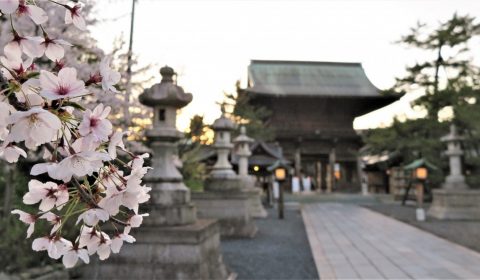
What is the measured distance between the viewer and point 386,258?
6.92 meters

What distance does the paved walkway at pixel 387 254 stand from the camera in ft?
19.3

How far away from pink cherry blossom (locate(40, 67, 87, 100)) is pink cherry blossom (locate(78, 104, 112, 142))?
52mm

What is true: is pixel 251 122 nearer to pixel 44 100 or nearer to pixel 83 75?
pixel 83 75

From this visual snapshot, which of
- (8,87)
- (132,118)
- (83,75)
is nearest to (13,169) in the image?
(83,75)

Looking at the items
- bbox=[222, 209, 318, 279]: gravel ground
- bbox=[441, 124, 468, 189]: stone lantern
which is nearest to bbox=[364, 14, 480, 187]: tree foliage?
bbox=[441, 124, 468, 189]: stone lantern

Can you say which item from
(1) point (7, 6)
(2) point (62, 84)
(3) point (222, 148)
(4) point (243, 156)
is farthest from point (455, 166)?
(1) point (7, 6)

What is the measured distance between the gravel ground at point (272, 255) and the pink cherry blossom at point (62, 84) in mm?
5230

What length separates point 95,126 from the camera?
957 mm

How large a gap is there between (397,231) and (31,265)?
8399 millimetres

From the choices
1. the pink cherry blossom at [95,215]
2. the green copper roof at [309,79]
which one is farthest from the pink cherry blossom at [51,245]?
the green copper roof at [309,79]

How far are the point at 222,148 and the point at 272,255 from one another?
4018mm

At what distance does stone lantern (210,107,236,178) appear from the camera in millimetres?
10445

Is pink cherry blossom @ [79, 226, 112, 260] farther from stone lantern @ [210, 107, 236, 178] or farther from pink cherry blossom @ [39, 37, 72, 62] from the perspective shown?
stone lantern @ [210, 107, 236, 178]

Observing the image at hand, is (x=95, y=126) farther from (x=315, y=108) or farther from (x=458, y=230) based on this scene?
(x=315, y=108)
